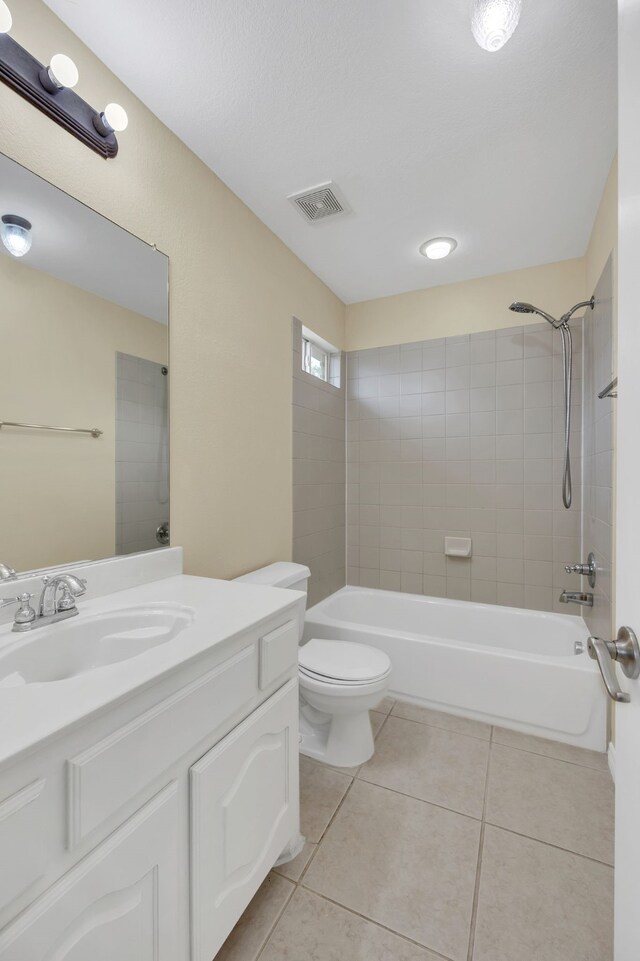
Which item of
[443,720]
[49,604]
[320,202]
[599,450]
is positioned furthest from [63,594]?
[599,450]

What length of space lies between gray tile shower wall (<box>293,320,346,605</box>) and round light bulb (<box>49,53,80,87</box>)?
138cm

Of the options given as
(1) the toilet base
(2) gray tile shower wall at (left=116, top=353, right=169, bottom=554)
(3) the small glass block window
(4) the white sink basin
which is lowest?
(1) the toilet base

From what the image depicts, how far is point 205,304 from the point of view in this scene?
1.67 m

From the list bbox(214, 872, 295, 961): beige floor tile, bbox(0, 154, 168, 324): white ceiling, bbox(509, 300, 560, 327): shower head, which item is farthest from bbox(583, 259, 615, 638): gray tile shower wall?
bbox(0, 154, 168, 324): white ceiling

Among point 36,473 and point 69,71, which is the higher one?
point 69,71

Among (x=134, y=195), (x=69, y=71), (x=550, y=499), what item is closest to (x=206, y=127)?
(x=134, y=195)

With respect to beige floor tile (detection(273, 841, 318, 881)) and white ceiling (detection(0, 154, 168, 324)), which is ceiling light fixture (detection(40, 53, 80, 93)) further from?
beige floor tile (detection(273, 841, 318, 881))

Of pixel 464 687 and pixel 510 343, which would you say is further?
pixel 510 343

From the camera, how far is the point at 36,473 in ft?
3.61

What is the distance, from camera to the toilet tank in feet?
5.87

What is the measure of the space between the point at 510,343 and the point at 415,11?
5.72ft

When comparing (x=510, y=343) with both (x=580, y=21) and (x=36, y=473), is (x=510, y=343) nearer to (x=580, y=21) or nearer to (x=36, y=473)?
(x=580, y=21)

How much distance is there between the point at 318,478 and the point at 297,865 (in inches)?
72.4

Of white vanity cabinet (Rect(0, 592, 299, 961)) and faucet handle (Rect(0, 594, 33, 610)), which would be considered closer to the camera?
white vanity cabinet (Rect(0, 592, 299, 961))
